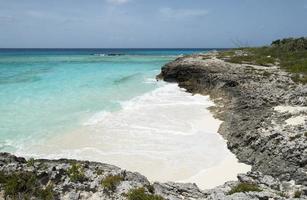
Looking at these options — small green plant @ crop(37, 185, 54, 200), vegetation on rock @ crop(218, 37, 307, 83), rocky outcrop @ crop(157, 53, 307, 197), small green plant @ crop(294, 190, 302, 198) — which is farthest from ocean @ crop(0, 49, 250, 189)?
vegetation on rock @ crop(218, 37, 307, 83)

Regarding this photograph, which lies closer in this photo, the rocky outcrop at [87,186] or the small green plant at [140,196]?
the small green plant at [140,196]

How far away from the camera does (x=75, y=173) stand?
1145 centimetres

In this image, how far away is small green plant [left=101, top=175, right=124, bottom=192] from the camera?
11.0 meters

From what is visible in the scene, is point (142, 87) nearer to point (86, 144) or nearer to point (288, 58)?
point (288, 58)

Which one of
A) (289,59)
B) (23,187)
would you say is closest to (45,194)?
(23,187)

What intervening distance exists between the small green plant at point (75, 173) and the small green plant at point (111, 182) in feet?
2.42

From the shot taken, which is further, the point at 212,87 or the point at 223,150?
the point at 212,87

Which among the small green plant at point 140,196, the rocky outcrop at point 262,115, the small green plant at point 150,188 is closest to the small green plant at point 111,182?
the small green plant at point 140,196

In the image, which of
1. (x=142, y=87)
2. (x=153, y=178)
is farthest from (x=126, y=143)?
(x=142, y=87)

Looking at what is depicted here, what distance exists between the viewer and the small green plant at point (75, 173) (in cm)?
1135

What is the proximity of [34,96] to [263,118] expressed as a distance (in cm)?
2407

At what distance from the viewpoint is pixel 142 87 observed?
146 ft

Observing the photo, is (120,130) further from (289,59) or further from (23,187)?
(289,59)

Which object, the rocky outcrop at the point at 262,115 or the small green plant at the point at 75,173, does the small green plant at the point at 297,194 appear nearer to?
the rocky outcrop at the point at 262,115
